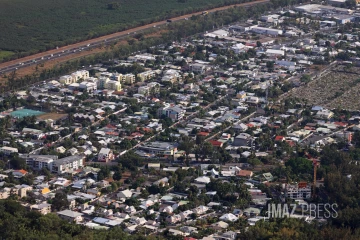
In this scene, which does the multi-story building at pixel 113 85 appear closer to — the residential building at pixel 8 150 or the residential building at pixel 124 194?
the residential building at pixel 8 150

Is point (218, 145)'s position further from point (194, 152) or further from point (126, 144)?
point (126, 144)

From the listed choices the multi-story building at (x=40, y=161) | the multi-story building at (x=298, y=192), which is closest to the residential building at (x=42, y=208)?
the multi-story building at (x=40, y=161)

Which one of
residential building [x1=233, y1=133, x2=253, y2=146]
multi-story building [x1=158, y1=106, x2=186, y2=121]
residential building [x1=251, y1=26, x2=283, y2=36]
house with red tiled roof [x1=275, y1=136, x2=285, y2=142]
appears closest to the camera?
residential building [x1=233, y1=133, x2=253, y2=146]

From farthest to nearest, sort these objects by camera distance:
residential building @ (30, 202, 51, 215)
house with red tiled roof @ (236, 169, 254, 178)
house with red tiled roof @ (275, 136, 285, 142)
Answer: house with red tiled roof @ (275, 136, 285, 142) → house with red tiled roof @ (236, 169, 254, 178) → residential building @ (30, 202, 51, 215)

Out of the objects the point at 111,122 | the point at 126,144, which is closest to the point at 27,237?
the point at 126,144

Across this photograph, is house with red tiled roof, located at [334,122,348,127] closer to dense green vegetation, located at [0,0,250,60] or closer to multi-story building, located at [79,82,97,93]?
multi-story building, located at [79,82,97,93]

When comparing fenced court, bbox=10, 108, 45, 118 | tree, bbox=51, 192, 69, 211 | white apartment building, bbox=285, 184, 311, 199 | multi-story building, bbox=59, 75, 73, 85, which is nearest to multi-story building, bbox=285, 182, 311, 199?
white apartment building, bbox=285, 184, 311, 199

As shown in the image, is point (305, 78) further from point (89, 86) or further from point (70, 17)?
point (70, 17)
